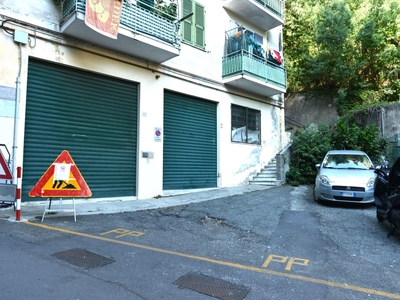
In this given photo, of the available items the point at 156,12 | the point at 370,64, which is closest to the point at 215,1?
the point at 156,12

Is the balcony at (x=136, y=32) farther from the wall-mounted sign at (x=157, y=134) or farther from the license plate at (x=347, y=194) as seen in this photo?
the license plate at (x=347, y=194)

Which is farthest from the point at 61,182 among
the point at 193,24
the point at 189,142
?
the point at 193,24

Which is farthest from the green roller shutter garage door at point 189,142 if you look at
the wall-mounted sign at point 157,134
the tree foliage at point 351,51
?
the tree foliage at point 351,51

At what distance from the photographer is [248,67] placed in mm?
12688

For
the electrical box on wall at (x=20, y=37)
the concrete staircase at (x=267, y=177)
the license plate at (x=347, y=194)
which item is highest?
the electrical box on wall at (x=20, y=37)

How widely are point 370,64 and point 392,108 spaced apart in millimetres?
5665

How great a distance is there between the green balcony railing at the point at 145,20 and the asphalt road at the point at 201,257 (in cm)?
547

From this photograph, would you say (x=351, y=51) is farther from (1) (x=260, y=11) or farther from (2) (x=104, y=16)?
(2) (x=104, y=16)

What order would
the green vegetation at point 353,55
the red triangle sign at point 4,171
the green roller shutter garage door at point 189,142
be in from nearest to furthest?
1. the red triangle sign at point 4,171
2. the green roller shutter garage door at point 189,142
3. the green vegetation at point 353,55

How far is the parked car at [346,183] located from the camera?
794 centimetres

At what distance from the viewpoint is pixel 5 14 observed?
731 cm


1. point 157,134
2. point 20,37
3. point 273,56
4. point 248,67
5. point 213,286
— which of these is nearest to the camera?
point 213,286

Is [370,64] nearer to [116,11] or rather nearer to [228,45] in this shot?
[228,45]

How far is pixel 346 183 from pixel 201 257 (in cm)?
548
